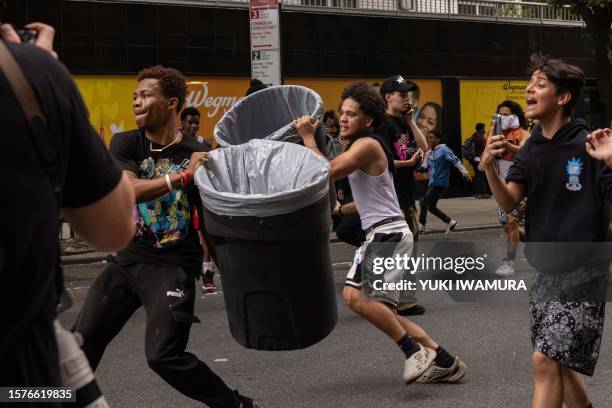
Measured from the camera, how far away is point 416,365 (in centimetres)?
621

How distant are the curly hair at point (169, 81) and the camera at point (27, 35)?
9.33ft

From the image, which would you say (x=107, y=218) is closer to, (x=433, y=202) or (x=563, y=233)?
(x=563, y=233)

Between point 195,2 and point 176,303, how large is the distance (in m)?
15.1

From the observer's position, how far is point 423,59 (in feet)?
75.2

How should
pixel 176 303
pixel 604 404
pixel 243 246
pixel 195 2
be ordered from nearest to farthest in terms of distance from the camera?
pixel 243 246 < pixel 176 303 < pixel 604 404 < pixel 195 2

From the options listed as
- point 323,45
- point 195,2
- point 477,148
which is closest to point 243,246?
point 195,2

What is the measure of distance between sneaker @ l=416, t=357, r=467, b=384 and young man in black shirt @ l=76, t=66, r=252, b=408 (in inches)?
61.3

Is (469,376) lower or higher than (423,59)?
lower

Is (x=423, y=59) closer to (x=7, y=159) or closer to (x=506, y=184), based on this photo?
(x=506, y=184)

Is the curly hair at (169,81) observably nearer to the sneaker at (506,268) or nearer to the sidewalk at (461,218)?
the sneaker at (506,268)

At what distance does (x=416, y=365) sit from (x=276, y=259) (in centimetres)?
208

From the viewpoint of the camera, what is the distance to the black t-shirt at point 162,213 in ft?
16.7

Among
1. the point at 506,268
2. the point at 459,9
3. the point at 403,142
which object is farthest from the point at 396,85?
the point at 459,9

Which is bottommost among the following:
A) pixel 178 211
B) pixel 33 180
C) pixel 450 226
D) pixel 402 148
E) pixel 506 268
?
pixel 450 226
